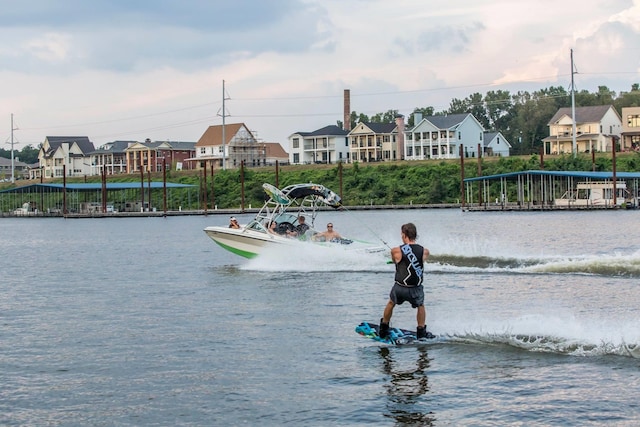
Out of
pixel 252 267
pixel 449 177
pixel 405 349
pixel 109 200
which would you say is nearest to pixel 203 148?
pixel 109 200

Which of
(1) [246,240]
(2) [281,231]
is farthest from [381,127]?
(2) [281,231]

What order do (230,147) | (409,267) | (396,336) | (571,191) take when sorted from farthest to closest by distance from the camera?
(230,147), (571,191), (396,336), (409,267)

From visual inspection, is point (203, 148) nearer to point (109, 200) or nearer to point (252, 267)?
point (109, 200)

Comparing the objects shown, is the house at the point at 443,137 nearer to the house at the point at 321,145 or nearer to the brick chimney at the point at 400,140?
the brick chimney at the point at 400,140

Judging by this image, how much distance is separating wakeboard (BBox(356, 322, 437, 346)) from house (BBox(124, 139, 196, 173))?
15696cm

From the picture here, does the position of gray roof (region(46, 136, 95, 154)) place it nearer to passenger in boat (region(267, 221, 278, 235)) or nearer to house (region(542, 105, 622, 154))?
house (region(542, 105, 622, 154))

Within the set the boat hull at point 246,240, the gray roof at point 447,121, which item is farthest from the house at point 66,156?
the boat hull at point 246,240

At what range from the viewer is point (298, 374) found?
15.5m

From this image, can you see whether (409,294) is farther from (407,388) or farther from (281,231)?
(281,231)

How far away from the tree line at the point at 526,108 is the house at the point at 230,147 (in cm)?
2928

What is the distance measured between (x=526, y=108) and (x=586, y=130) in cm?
2822

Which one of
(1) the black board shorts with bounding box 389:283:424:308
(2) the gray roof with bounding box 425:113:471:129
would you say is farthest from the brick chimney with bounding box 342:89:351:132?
(1) the black board shorts with bounding box 389:283:424:308

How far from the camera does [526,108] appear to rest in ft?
559

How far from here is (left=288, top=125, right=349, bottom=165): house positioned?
516 feet
